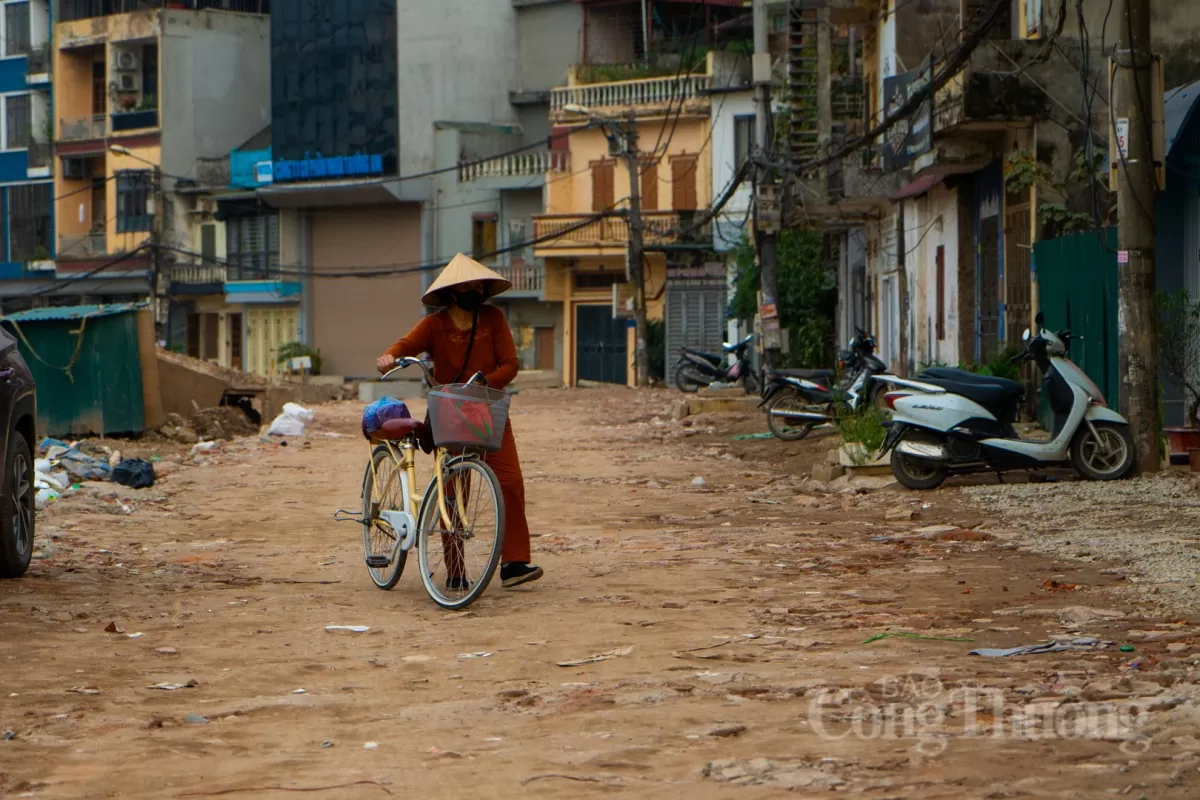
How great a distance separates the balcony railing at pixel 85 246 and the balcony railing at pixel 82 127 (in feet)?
12.0

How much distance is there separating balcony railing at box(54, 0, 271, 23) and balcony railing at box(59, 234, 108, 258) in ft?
26.9

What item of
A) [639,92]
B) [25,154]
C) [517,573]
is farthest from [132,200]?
[517,573]

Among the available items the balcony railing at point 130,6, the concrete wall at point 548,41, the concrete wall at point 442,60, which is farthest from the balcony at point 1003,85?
the balcony railing at point 130,6

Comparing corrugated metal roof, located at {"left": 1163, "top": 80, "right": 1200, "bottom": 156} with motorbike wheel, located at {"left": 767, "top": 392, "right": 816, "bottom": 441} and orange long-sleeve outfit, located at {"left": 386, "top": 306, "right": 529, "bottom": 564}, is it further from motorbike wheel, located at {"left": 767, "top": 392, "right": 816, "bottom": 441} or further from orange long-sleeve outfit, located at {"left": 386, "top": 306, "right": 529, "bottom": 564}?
orange long-sleeve outfit, located at {"left": 386, "top": 306, "right": 529, "bottom": 564}

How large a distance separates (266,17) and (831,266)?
32937 mm

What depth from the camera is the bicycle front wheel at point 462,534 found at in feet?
26.5

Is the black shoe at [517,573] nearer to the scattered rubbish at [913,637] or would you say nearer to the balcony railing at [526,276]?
the scattered rubbish at [913,637]

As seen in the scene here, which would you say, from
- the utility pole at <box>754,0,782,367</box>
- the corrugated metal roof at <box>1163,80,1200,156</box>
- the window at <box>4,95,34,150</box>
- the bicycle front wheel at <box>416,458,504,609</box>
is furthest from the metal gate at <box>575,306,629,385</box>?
the bicycle front wheel at <box>416,458,504,609</box>

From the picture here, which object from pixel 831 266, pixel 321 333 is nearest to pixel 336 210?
pixel 321 333

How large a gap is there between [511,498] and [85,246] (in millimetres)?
57791

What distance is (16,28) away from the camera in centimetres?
6538

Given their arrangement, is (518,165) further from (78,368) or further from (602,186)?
(78,368)

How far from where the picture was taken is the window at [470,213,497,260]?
55.0 metres

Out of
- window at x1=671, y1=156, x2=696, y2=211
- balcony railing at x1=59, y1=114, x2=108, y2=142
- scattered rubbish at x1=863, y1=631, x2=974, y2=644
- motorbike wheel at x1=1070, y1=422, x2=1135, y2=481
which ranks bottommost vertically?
scattered rubbish at x1=863, y1=631, x2=974, y2=644
